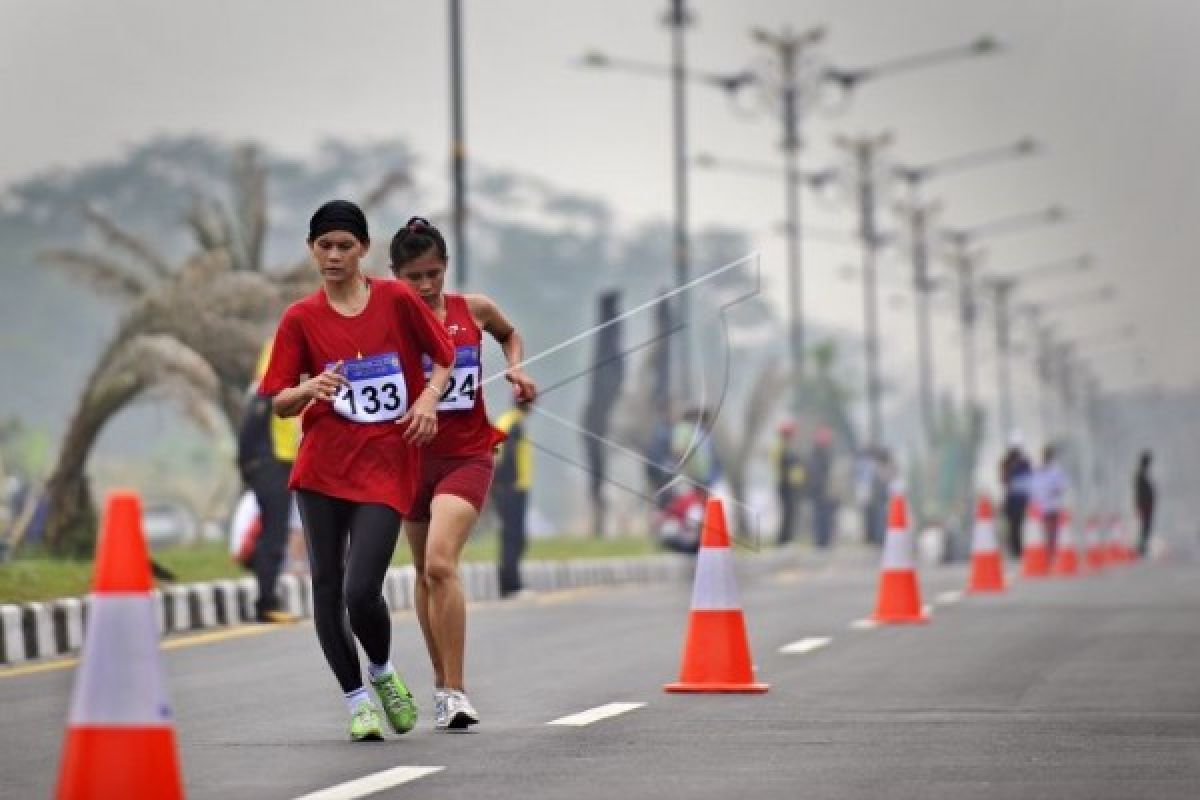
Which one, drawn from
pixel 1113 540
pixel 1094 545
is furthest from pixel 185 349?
pixel 1113 540

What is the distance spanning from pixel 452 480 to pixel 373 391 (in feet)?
2.75

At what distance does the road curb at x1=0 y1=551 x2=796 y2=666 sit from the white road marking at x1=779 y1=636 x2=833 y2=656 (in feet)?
6.44

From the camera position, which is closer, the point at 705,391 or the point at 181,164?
the point at 705,391

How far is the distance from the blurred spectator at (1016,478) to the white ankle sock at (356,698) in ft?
105

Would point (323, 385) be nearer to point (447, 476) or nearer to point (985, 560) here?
point (447, 476)

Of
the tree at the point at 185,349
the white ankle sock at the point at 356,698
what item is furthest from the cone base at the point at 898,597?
the white ankle sock at the point at 356,698

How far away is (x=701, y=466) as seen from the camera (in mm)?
33531

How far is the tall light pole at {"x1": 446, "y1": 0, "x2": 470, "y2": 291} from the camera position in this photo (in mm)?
36156

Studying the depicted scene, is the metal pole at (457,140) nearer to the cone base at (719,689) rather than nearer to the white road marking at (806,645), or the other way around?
the white road marking at (806,645)

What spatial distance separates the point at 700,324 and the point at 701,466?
1794 centimetres

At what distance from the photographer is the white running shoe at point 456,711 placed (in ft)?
40.0

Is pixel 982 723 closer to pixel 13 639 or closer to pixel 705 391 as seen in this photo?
pixel 705 391

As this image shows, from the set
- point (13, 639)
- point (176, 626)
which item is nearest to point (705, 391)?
point (13, 639)

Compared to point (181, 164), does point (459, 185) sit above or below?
below
